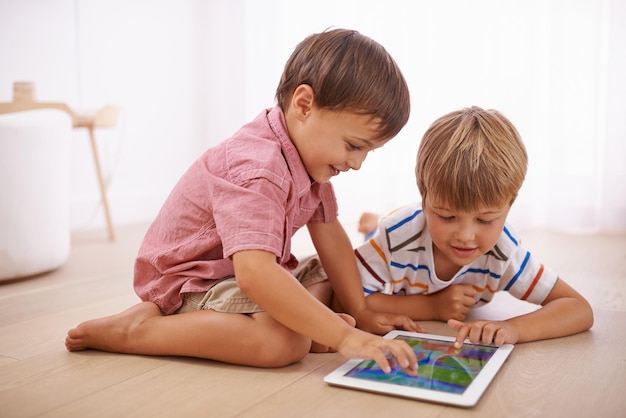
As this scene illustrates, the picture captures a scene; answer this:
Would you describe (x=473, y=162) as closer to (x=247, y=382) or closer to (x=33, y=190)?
(x=247, y=382)

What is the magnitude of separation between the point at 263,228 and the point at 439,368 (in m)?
0.29

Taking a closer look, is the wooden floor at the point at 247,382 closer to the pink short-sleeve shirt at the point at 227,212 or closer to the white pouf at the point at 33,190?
the pink short-sleeve shirt at the point at 227,212

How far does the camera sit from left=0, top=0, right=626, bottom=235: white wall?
217 centimetres

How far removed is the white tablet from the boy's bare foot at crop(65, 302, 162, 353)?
31 cm

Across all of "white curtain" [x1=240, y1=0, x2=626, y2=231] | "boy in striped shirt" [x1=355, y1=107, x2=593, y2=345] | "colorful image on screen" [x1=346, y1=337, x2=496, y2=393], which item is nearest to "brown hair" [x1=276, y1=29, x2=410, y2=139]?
"boy in striped shirt" [x1=355, y1=107, x2=593, y2=345]

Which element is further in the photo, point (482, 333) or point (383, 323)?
point (383, 323)

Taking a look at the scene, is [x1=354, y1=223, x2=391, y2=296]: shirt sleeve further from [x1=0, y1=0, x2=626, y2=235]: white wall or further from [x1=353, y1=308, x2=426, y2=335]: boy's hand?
[x1=0, y1=0, x2=626, y2=235]: white wall

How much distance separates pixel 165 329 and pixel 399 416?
0.38m

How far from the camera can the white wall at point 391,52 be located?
2.17m

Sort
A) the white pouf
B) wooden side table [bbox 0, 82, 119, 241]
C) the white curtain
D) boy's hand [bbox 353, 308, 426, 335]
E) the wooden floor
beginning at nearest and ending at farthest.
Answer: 1. the wooden floor
2. boy's hand [bbox 353, 308, 426, 335]
3. the white pouf
4. wooden side table [bbox 0, 82, 119, 241]
5. the white curtain

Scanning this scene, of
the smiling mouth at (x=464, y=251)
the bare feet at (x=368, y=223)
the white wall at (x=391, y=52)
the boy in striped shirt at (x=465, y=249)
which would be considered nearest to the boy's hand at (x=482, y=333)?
the boy in striped shirt at (x=465, y=249)

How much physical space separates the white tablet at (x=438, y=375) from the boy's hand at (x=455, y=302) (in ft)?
0.58

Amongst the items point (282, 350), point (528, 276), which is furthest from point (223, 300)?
point (528, 276)

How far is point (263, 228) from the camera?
33.6 inches
